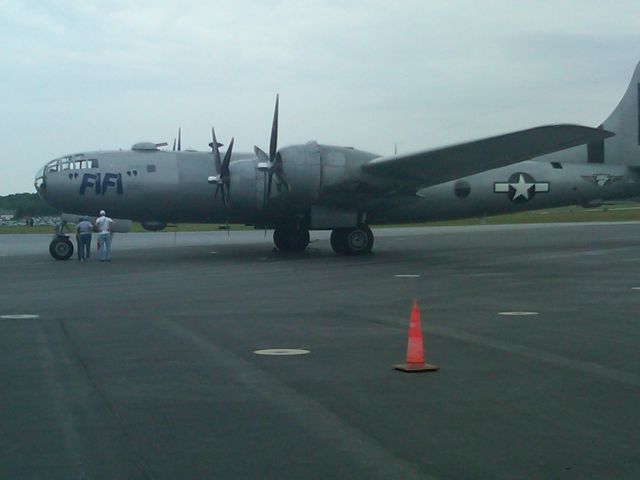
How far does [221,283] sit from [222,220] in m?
10.5

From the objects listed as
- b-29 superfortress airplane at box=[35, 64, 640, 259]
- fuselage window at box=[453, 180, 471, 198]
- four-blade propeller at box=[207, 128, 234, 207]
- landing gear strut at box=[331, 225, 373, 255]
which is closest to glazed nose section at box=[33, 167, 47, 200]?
b-29 superfortress airplane at box=[35, 64, 640, 259]

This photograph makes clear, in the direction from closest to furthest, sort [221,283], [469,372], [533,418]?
[533,418] → [469,372] → [221,283]

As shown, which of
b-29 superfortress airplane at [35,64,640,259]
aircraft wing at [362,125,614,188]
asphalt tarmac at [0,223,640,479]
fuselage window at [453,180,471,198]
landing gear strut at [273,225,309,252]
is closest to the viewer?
asphalt tarmac at [0,223,640,479]

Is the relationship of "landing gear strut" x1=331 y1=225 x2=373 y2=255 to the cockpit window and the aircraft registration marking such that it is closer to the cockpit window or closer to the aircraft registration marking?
the cockpit window

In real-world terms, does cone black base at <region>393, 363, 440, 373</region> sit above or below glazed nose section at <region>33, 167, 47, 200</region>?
below

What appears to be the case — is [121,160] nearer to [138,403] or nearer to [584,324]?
[584,324]

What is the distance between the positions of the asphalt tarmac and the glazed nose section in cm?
1069

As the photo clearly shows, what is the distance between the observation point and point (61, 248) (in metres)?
29.2

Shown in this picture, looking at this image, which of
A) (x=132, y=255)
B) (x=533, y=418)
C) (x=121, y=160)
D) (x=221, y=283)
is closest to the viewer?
(x=533, y=418)

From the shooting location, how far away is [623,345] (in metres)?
10.7

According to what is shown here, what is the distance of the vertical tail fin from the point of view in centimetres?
3347

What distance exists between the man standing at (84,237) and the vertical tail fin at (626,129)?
17878mm

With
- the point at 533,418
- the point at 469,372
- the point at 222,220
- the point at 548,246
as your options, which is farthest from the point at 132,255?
the point at 533,418

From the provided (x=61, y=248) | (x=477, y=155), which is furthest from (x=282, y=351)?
(x=61, y=248)
